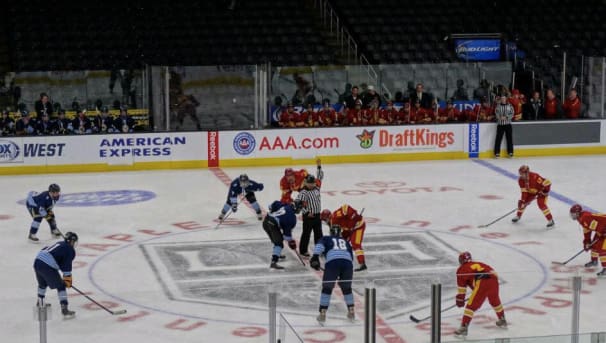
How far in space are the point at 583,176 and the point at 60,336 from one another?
42.8ft

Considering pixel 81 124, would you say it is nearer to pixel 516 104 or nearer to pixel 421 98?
pixel 421 98

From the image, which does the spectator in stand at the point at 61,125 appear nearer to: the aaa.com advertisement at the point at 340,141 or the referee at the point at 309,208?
the aaa.com advertisement at the point at 340,141

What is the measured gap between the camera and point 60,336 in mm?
8336

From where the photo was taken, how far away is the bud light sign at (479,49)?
2670 cm

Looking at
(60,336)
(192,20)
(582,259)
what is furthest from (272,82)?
(60,336)

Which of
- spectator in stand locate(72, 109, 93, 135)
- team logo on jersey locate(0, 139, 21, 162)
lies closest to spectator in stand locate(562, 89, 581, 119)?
spectator in stand locate(72, 109, 93, 135)

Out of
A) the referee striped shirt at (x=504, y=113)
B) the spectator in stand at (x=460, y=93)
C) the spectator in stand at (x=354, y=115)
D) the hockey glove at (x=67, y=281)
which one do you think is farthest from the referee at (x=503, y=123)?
the hockey glove at (x=67, y=281)

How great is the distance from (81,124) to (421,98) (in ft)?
22.1

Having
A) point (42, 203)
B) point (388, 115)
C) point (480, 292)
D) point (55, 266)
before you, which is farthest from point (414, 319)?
point (388, 115)

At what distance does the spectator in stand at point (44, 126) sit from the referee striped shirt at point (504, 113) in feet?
28.3

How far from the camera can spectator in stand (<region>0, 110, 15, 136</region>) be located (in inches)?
767

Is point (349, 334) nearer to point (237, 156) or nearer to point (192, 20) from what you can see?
point (237, 156)

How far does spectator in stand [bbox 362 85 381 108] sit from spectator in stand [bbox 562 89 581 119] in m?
4.03

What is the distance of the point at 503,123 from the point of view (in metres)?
21.4
